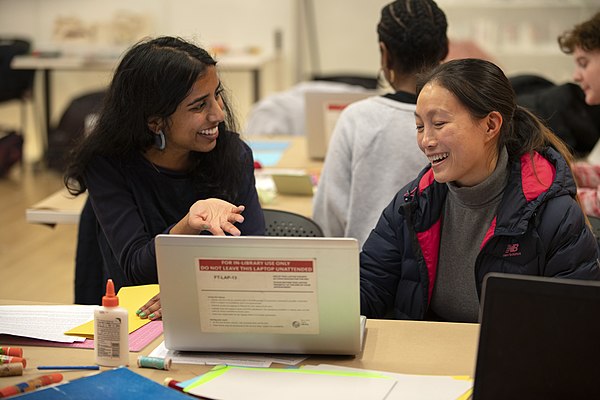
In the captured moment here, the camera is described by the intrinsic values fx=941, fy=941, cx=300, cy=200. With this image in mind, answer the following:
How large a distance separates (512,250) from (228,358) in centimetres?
71

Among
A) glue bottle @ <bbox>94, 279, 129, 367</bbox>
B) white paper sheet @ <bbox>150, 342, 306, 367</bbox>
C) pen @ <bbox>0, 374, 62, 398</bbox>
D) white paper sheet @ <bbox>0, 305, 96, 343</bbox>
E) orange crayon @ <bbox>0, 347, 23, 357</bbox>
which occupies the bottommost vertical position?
white paper sheet @ <bbox>0, 305, 96, 343</bbox>

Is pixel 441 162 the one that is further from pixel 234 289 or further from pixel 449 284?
pixel 234 289

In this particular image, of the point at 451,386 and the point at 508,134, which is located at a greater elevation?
the point at 508,134

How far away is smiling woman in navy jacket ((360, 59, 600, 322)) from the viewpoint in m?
2.12

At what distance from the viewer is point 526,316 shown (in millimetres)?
1433

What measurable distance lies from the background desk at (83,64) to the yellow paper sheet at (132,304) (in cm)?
492

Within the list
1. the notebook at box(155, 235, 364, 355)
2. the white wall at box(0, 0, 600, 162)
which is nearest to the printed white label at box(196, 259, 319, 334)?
the notebook at box(155, 235, 364, 355)

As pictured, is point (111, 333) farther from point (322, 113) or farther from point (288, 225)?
point (322, 113)

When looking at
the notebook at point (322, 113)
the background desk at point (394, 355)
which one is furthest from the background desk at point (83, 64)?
the background desk at point (394, 355)

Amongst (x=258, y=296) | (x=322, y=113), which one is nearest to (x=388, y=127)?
(x=322, y=113)

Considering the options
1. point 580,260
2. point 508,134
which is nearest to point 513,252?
point 580,260

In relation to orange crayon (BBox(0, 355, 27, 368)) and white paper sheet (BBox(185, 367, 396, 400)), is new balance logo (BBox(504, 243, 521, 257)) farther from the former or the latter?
orange crayon (BBox(0, 355, 27, 368))

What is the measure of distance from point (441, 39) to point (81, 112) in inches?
179

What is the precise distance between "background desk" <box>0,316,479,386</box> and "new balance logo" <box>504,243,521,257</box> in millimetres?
222
